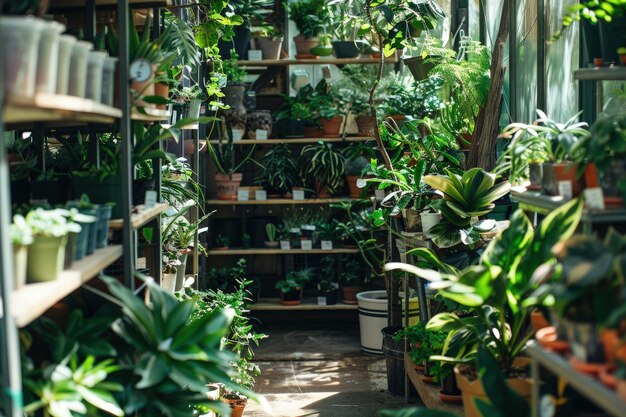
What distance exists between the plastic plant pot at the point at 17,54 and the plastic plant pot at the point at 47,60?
10 centimetres

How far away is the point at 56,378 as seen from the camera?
2.49m

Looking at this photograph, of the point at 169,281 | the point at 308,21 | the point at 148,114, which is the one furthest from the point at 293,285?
the point at 148,114

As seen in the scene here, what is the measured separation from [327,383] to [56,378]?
3.13 meters

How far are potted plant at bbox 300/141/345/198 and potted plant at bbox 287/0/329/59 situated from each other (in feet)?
2.69

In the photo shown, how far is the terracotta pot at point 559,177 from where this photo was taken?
2.80 m

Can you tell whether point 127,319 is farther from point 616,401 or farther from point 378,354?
point 378,354

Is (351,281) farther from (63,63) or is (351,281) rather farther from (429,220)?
(63,63)

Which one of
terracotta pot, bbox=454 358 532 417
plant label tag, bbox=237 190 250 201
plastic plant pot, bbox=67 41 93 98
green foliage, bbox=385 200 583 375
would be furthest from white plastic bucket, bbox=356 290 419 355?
plastic plant pot, bbox=67 41 93 98

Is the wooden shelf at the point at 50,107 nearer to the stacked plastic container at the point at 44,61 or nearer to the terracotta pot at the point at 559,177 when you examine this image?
the stacked plastic container at the point at 44,61

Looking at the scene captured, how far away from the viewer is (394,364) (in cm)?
506

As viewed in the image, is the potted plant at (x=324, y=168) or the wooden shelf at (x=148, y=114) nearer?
the wooden shelf at (x=148, y=114)

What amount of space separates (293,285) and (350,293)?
1.55 feet

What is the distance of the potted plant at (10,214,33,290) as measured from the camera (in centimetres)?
227

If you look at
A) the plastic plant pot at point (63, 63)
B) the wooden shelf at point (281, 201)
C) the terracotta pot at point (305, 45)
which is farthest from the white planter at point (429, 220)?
the terracotta pot at point (305, 45)
